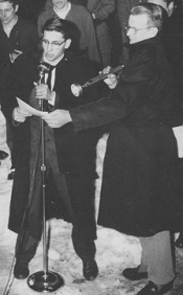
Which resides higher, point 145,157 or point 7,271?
point 145,157

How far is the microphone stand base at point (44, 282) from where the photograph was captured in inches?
158

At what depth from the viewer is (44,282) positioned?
405 cm

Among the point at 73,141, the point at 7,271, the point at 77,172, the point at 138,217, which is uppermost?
the point at 73,141

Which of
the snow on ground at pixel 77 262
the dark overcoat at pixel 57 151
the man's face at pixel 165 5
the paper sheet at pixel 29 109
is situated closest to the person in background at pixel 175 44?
the man's face at pixel 165 5

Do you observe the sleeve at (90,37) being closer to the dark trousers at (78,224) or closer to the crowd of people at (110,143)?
the crowd of people at (110,143)

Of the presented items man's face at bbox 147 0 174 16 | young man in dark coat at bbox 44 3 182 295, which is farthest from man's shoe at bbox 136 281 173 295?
man's face at bbox 147 0 174 16

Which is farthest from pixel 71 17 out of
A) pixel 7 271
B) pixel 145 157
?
pixel 7 271

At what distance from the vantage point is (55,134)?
3844mm

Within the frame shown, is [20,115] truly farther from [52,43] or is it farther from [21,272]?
[21,272]

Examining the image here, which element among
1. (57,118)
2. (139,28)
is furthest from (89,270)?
(139,28)

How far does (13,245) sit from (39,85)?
2.10 meters

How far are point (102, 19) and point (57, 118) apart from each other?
12.0 ft

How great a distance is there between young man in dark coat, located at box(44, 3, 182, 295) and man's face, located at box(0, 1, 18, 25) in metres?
2.58

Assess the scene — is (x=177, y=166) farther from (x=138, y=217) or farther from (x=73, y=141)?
(x=73, y=141)
